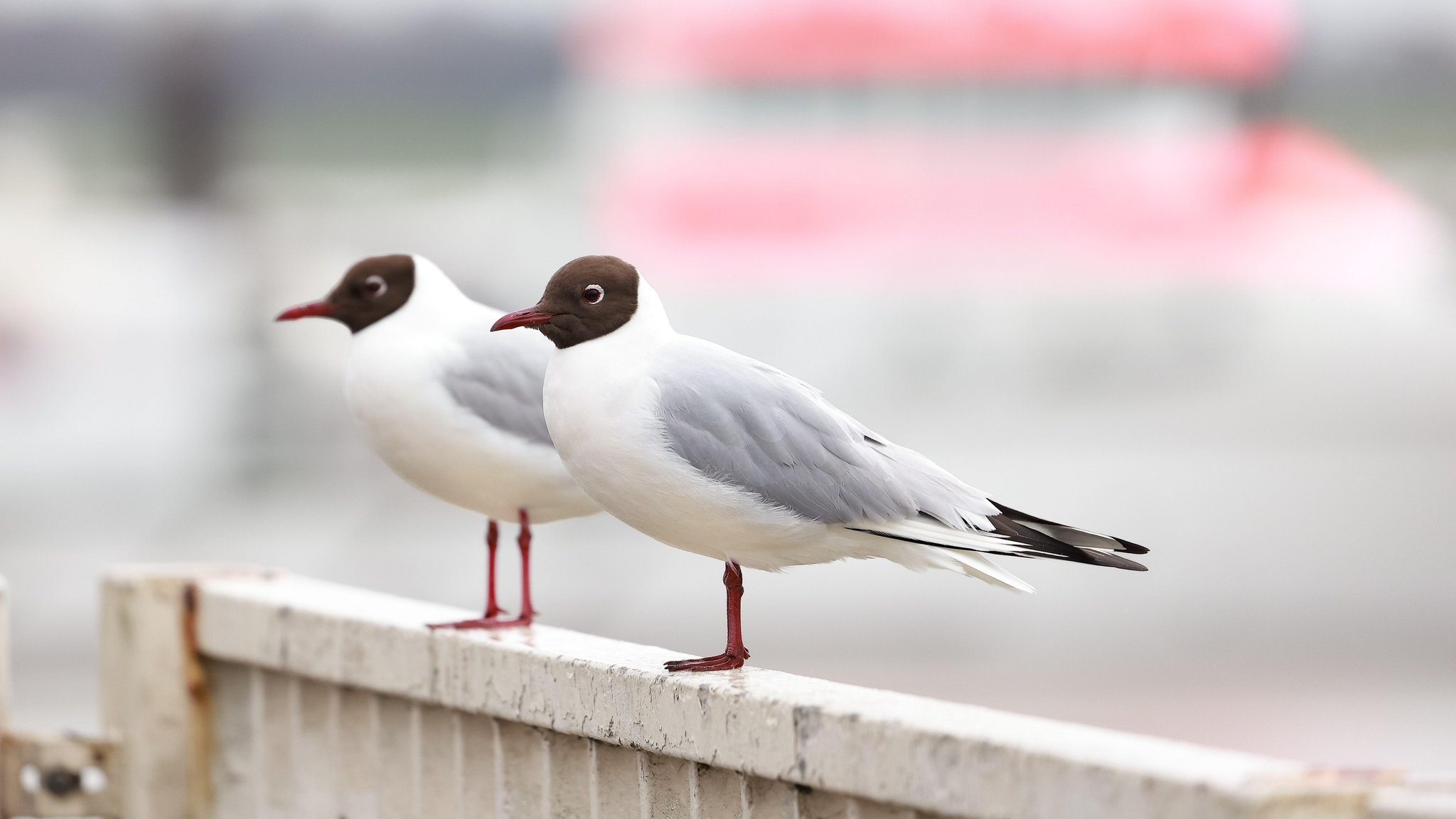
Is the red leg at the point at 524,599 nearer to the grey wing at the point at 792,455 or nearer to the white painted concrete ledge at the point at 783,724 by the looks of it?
the white painted concrete ledge at the point at 783,724

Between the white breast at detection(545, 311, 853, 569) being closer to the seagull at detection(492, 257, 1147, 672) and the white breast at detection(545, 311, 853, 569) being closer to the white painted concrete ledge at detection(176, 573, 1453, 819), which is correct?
the seagull at detection(492, 257, 1147, 672)

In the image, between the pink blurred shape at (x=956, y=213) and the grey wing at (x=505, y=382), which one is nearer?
the grey wing at (x=505, y=382)

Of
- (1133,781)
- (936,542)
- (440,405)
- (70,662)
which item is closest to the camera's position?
(1133,781)

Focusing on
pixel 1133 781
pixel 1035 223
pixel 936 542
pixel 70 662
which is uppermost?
pixel 1035 223

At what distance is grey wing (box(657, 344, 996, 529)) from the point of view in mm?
1861

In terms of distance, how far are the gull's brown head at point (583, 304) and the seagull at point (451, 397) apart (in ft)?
1.04

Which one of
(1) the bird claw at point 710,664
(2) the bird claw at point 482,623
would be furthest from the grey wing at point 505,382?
(1) the bird claw at point 710,664

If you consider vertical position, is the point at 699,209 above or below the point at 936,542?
above

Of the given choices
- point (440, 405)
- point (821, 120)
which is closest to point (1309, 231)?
point (821, 120)

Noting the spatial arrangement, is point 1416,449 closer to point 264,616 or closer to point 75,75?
point 75,75

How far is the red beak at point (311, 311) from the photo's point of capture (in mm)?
2381

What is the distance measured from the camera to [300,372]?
9.41 metres

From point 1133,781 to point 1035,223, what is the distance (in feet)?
29.0

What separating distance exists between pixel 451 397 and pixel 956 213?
7.92 m
